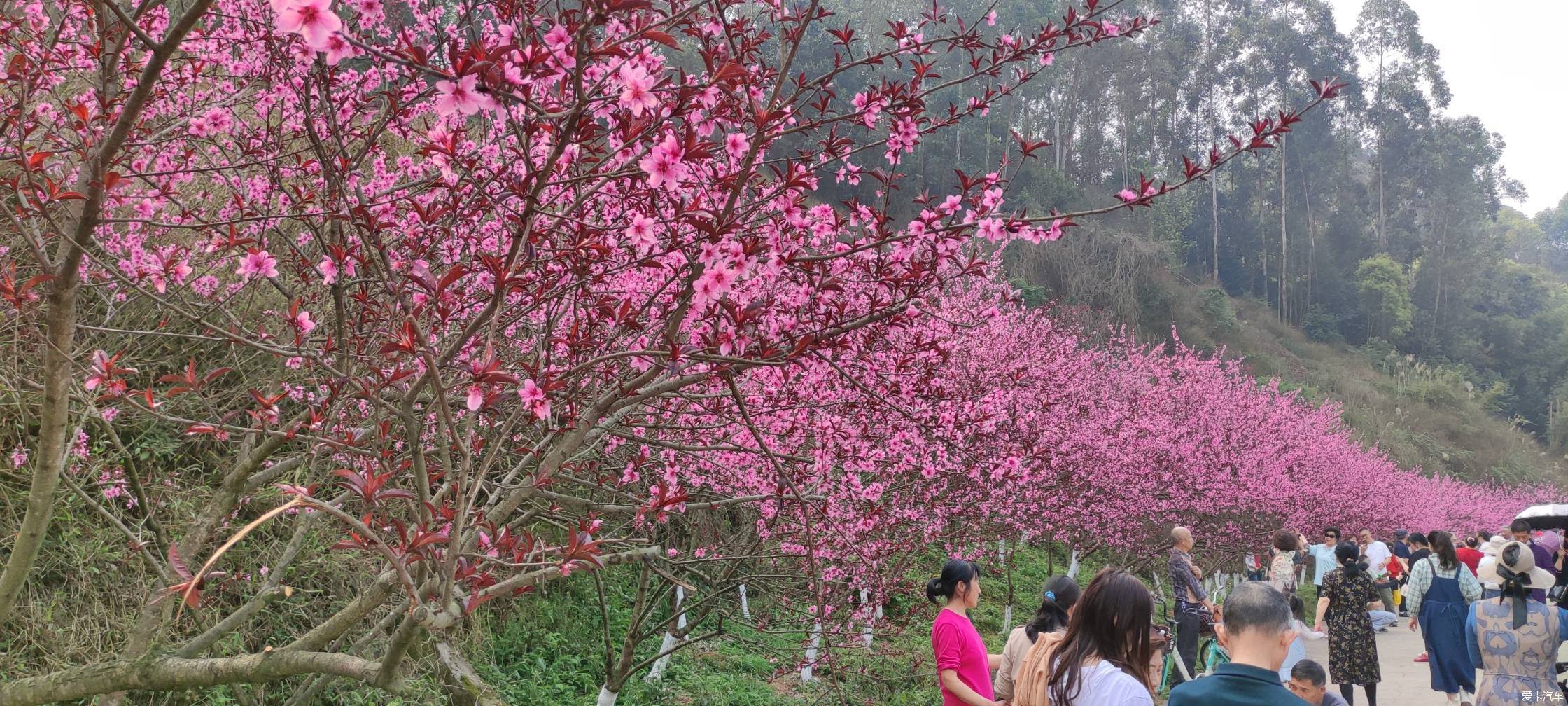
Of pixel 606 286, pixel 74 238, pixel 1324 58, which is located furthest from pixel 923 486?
pixel 1324 58

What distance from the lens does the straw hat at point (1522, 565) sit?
5379mm

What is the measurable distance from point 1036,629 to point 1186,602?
3941 mm

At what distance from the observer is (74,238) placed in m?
2.21

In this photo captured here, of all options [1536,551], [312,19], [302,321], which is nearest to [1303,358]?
[1536,551]

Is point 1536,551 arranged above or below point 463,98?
below

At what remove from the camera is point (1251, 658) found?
279 cm

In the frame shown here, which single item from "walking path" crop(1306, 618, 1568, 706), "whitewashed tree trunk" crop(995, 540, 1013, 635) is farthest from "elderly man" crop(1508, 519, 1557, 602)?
"whitewashed tree trunk" crop(995, 540, 1013, 635)

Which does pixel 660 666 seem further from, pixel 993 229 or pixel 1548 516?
pixel 1548 516

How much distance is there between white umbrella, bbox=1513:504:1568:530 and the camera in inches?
460

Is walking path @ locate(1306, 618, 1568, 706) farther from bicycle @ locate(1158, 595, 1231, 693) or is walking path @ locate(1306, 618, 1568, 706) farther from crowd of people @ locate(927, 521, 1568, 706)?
bicycle @ locate(1158, 595, 1231, 693)

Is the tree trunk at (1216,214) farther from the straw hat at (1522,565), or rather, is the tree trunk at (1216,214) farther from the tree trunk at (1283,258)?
the straw hat at (1522,565)

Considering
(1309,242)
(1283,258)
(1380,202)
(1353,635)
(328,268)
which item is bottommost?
(1353,635)

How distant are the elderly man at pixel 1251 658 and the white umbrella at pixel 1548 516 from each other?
11.4m

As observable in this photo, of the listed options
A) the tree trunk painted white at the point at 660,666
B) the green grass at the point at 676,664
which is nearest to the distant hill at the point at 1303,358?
the green grass at the point at 676,664
